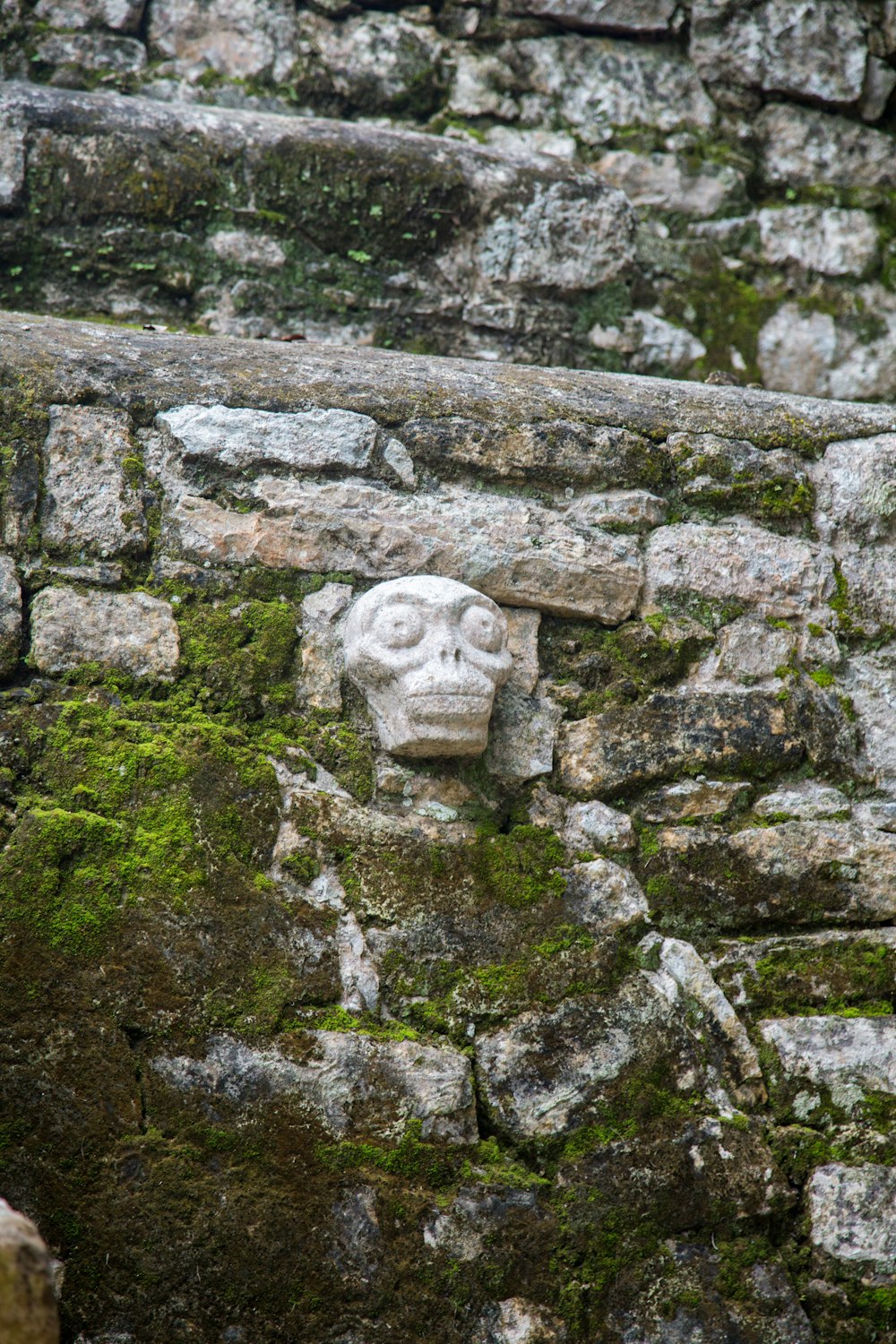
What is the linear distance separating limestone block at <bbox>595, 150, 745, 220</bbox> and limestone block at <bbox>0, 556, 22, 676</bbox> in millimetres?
2230

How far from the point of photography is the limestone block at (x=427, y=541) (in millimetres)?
2230

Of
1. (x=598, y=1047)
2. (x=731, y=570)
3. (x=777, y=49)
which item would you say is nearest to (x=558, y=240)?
(x=777, y=49)

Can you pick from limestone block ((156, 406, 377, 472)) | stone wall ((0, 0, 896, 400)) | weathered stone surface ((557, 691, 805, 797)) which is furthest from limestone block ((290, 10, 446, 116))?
weathered stone surface ((557, 691, 805, 797))

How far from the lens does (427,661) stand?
81.4 inches

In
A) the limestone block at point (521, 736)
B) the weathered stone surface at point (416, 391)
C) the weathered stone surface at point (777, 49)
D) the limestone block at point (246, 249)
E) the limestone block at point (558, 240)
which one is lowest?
the limestone block at point (521, 736)

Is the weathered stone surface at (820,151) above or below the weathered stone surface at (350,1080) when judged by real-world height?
above

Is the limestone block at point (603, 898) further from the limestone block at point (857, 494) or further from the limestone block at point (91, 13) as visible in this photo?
the limestone block at point (91, 13)

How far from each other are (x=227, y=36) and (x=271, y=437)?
1719mm

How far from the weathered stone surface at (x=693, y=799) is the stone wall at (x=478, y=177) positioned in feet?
4.56

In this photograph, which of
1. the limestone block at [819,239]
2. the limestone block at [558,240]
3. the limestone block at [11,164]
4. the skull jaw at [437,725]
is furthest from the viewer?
the limestone block at [819,239]

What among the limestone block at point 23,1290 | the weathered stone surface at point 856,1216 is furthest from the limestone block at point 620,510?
the limestone block at point 23,1290

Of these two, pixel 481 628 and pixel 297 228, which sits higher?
pixel 297 228

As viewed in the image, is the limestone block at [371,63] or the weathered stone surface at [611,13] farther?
the weathered stone surface at [611,13]

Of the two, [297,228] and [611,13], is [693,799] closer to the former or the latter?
[297,228]
